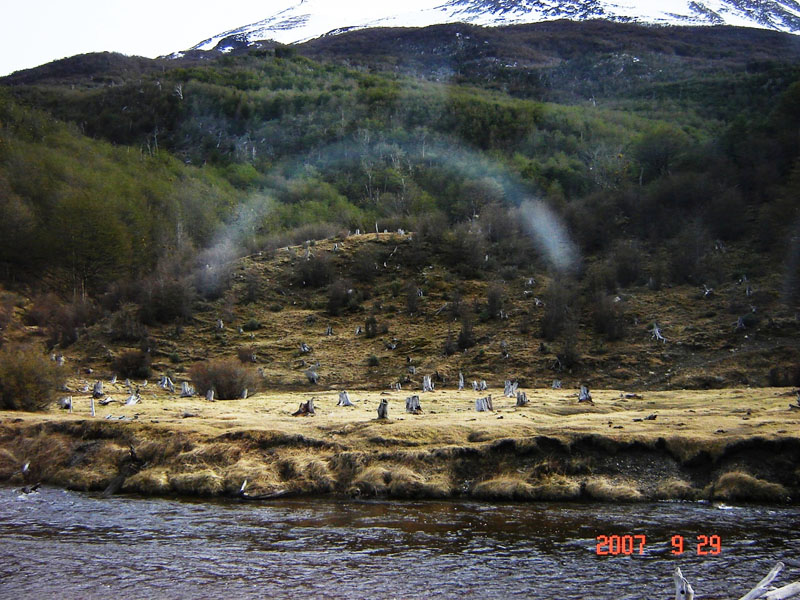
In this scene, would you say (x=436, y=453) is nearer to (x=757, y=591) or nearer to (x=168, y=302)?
(x=757, y=591)

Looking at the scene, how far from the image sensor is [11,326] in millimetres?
56906

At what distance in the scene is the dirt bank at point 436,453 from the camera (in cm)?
2152

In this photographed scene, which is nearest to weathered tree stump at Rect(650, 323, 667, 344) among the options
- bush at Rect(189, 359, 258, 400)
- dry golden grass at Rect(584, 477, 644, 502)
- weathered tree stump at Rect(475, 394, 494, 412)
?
weathered tree stump at Rect(475, 394, 494, 412)

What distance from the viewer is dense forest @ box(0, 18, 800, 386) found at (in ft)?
219

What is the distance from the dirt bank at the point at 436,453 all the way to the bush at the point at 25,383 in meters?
3.05

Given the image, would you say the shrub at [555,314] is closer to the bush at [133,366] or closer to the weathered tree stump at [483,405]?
the weathered tree stump at [483,405]

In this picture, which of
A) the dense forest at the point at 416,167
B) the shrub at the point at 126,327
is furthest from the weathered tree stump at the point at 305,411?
the shrub at the point at 126,327

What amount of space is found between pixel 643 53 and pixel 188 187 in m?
131

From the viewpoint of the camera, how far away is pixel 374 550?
54.1 feet

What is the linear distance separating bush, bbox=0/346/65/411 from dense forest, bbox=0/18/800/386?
2385 centimetres

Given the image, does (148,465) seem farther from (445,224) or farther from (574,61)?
(574,61)

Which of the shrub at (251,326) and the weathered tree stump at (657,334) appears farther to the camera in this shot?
the shrub at (251,326)

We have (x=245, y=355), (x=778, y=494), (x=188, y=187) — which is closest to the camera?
(x=778, y=494)

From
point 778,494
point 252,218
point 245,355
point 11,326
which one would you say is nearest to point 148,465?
point 778,494
